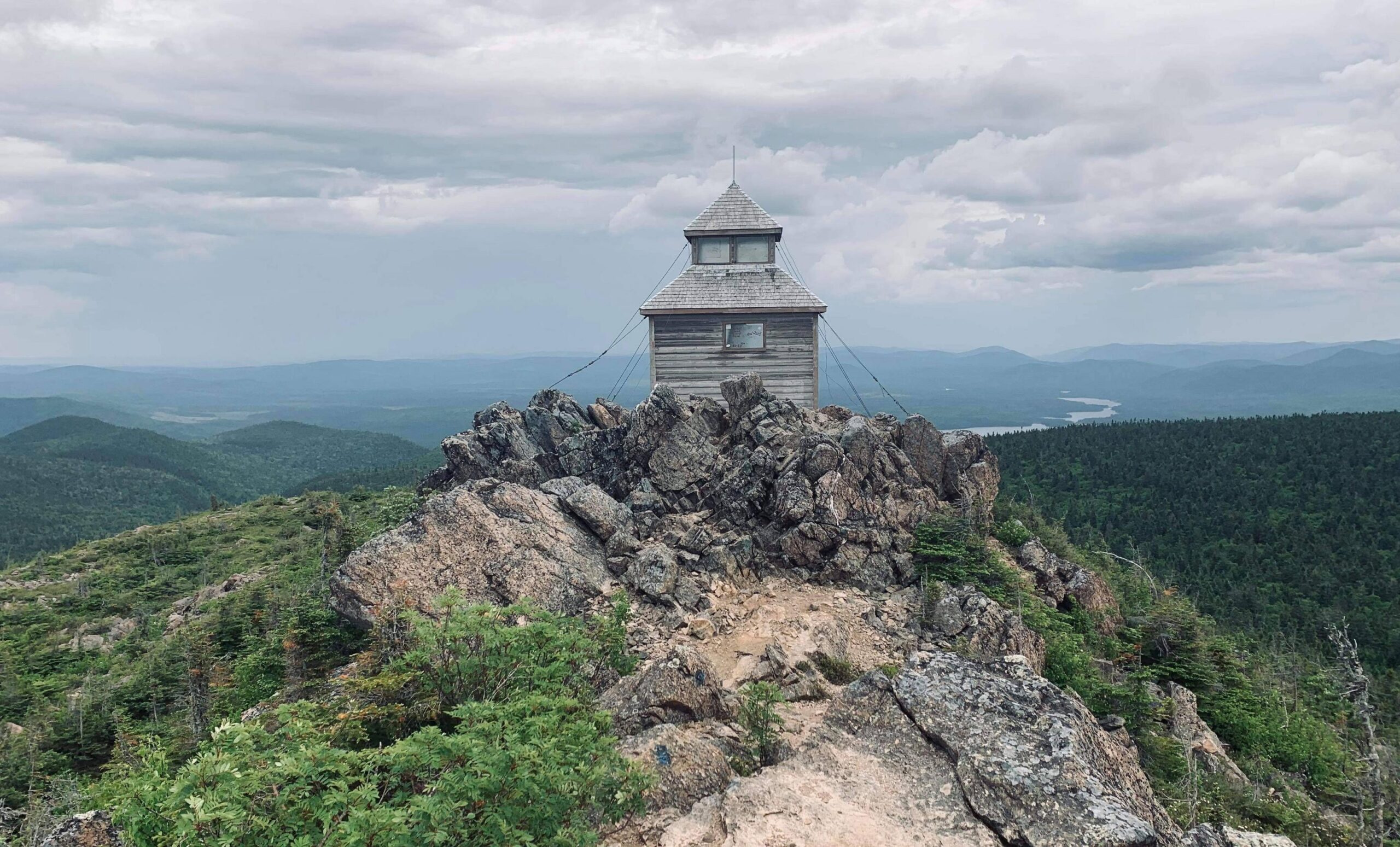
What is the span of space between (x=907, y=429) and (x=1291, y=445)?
48795 mm

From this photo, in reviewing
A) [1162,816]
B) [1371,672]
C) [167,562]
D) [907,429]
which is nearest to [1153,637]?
[907,429]

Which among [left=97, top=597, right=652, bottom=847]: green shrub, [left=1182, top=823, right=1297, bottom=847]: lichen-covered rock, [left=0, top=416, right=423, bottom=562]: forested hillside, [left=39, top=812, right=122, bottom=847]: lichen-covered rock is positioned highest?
[left=97, top=597, right=652, bottom=847]: green shrub

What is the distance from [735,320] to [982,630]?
1285cm

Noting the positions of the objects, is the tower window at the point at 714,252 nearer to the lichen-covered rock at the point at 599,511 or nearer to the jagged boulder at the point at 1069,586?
the lichen-covered rock at the point at 599,511

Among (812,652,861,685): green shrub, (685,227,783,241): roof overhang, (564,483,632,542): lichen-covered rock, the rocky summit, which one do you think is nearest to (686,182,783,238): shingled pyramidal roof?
(685,227,783,241): roof overhang

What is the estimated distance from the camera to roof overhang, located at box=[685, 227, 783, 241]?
77.0ft

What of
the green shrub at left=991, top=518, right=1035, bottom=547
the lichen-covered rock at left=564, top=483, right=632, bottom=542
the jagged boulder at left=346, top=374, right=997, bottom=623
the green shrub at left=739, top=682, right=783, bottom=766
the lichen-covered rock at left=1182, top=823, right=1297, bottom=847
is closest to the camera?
the lichen-covered rock at left=1182, top=823, right=1297, bottom=847

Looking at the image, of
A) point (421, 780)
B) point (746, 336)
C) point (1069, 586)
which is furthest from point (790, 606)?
point (746, 336)

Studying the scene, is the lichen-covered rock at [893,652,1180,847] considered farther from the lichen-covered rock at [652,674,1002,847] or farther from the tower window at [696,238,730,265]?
the tower window at [696,238,730,265]

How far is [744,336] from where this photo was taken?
2333 centimetres

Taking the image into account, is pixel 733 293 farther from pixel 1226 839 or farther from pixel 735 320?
pixel 1226 839

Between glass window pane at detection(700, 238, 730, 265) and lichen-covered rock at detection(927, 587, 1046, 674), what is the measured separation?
13.8 m

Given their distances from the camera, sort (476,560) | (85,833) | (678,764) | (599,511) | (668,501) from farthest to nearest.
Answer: (668,501) → (599,511) → (476,560) → (678,764) → (85,833)

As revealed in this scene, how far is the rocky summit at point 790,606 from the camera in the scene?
7816 mm
